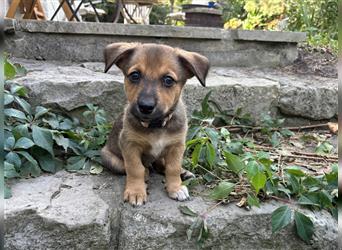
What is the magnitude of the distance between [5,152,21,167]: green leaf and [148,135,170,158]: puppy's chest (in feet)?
3.02

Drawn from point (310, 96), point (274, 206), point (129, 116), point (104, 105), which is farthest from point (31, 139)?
point (310, 96)

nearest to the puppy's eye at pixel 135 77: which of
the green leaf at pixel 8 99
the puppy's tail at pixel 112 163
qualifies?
the puppy's tail at pixel 112 163

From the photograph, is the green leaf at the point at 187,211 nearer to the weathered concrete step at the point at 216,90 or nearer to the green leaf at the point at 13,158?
the green leaf at the point at 13,158

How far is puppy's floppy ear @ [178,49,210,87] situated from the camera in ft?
9.56

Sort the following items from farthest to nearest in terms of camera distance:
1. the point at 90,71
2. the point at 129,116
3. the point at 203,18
Result: the point at 203,18
the point at 90,71
the point at 129,116

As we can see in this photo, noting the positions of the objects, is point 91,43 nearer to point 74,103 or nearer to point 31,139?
point 74,103

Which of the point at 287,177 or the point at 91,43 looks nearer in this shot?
the point at 287,177

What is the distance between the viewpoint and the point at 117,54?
9.66ft

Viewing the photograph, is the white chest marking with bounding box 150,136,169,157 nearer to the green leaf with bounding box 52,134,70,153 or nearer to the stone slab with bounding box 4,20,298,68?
the green leaf with bounding box 52,134,70,153

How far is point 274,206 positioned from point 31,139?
1821mm

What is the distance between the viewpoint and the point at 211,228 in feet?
8.82

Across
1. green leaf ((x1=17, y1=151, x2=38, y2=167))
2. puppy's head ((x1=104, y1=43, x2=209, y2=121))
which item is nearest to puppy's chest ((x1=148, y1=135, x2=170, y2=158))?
puppy's head ((x1=104, y1=43, x2=209, y2=121))

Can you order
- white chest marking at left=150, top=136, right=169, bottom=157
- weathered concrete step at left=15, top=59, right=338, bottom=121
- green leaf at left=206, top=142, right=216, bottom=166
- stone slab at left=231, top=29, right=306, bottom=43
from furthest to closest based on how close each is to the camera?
1. stone slab at left=231, top=29, right=306, bottom=43
2. weathered concrete step at left=15, top=59, right=338, bottom=121
3. green leaf at left=206, top=142, right=216, bottom=166
4. white chest marking at left=150, top=136, right=169, bottom=157

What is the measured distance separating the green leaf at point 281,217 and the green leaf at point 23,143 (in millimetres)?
1733
